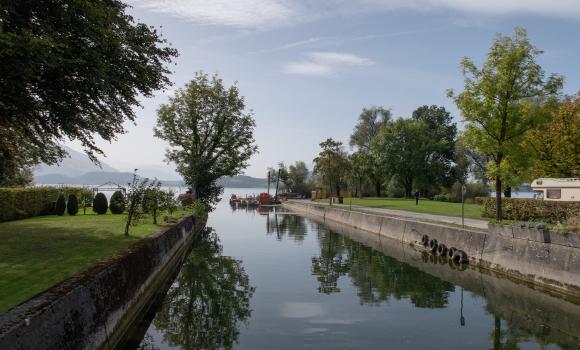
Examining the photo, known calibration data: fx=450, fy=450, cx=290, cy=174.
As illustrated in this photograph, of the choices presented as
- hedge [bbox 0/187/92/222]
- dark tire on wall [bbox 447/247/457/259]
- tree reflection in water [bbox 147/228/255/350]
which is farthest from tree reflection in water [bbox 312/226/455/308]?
hedge [bbox 0/187/92/222]

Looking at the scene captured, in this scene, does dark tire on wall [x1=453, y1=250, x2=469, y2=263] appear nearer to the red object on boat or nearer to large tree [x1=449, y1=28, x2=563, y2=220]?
large tree [x1=449, y1=28, x2=563, y2=220]

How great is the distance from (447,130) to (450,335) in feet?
239

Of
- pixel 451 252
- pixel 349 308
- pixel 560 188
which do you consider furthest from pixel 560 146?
pixel 560 188

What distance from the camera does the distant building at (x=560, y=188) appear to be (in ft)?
97.8

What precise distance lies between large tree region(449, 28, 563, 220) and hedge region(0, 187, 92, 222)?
2586 centimetres

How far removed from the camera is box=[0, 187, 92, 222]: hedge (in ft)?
78.9

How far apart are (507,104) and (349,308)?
16958mm

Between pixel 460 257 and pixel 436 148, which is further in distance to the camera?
pixel 436 148

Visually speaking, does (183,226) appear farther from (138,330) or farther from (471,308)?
(471,308)

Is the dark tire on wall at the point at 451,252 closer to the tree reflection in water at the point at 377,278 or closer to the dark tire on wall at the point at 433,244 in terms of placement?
the dark tire on wall at the point at 433,244

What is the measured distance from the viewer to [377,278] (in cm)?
1998

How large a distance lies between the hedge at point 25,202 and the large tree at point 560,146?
2676 centimetres

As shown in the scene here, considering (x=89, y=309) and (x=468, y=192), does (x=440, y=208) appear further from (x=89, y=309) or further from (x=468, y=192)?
(x=89, y=309)

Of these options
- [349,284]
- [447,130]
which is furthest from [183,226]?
[447,130]
